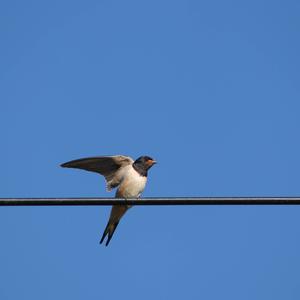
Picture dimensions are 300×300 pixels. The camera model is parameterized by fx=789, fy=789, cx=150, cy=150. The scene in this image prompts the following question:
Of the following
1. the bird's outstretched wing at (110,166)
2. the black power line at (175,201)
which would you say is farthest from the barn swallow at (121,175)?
the black power line at (175,201)

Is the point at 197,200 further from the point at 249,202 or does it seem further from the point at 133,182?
the point at 133,182

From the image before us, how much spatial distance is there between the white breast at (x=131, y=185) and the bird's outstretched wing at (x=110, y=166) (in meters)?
0.12

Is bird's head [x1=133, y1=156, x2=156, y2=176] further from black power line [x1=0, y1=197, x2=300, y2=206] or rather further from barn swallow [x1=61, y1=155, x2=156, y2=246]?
black power line [x1=0, y1=197, x2=300, y2=206]

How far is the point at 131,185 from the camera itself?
9141mm

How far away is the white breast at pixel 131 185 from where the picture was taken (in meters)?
9.14

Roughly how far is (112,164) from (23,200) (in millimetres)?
3989

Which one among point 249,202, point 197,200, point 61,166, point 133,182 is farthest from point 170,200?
point 133,182

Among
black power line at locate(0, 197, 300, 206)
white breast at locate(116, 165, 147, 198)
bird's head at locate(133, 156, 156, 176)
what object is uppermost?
bird's head at locate(133, 156, 156, 176)

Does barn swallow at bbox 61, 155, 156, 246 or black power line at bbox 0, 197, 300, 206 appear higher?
barn swallow at bbox 61, 155, 156, 246

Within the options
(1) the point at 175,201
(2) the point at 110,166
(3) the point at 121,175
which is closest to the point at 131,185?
(3) the point at 121,175

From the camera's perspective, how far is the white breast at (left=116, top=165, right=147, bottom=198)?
9.14 m

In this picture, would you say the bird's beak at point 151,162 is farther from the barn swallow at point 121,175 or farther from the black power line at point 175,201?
the black power line at point 175,201

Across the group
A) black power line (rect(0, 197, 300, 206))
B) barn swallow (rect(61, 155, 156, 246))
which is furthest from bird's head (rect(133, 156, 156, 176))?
black power line (rect(0, 197, 300, 206))

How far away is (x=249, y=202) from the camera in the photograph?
531cm
